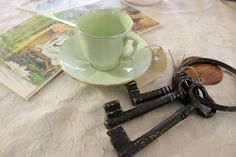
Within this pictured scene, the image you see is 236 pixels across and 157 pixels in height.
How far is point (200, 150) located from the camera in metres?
0.42

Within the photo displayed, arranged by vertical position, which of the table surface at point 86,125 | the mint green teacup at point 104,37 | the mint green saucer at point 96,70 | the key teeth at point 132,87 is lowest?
the table surface at point 86,125

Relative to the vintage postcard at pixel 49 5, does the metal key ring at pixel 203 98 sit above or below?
below

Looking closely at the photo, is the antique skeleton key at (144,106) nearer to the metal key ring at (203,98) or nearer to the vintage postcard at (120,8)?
the metal key ring at (203,98)

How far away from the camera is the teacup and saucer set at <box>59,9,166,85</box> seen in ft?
1.56

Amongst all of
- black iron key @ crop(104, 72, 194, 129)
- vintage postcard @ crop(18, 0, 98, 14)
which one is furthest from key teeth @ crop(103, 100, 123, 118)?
vintage postcard @ crop(18, 0, 98, 14)

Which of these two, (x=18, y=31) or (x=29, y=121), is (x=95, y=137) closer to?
(x=29, y=121)

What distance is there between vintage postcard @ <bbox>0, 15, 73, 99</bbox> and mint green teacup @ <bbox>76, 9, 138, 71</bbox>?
88mm

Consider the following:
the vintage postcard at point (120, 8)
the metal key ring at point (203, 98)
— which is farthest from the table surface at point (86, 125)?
the vintage postcard at point (120, 8)

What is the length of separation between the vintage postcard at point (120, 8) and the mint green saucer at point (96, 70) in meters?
0.11

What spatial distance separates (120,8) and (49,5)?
19 cm

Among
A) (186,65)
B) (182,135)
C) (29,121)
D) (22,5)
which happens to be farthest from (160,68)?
(22,5)

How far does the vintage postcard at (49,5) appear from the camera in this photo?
2.30 feet

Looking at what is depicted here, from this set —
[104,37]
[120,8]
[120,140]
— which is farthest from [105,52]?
[120,8]

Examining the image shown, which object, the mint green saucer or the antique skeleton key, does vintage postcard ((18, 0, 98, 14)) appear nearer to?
the mint green saucer
